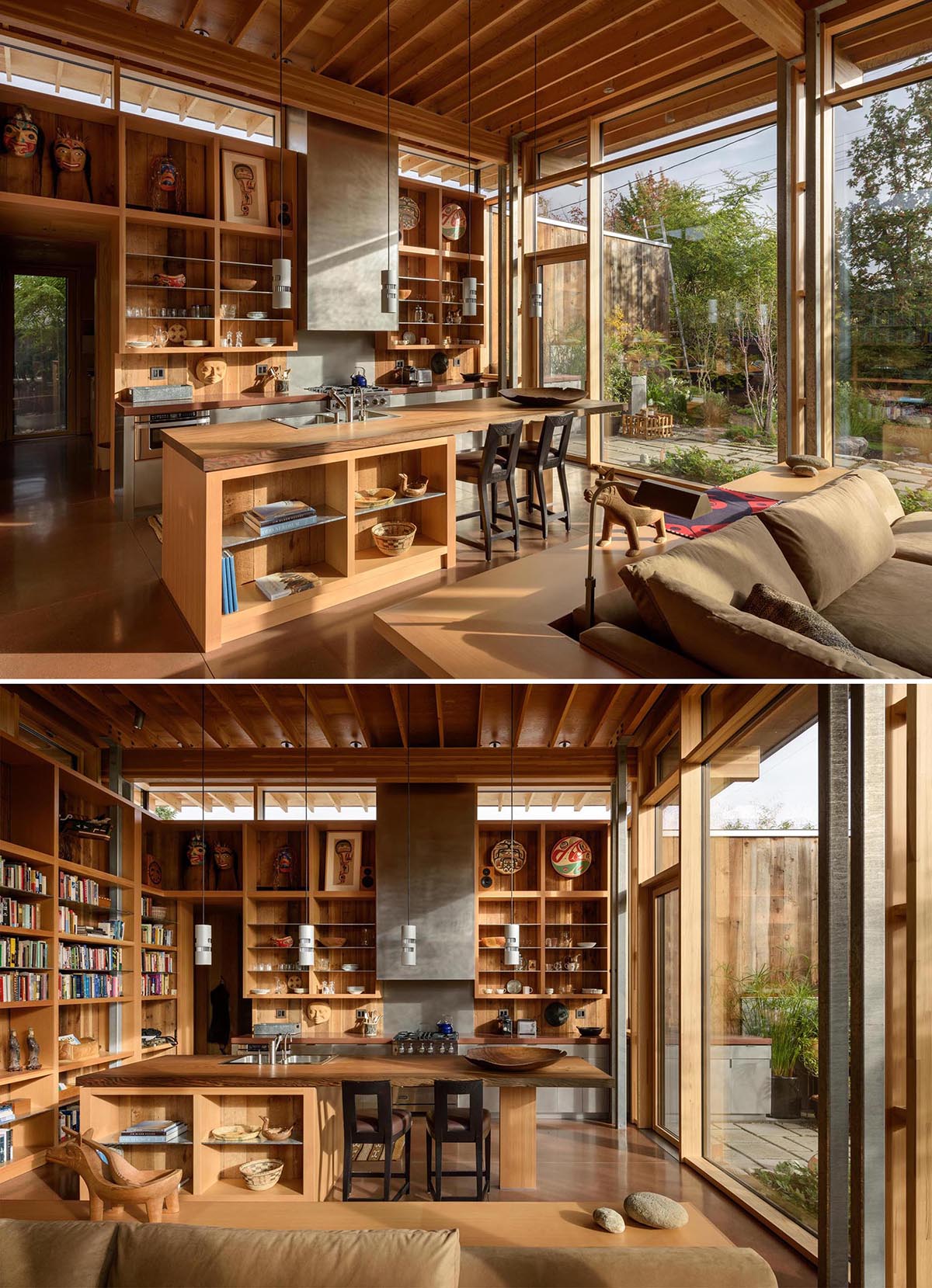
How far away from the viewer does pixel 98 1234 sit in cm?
337

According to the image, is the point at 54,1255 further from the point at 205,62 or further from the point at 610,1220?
the point at 205,62

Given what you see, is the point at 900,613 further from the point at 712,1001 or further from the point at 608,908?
the point at 608,908

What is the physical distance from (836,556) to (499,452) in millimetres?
3433

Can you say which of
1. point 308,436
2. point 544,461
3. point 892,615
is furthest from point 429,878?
point 892,615

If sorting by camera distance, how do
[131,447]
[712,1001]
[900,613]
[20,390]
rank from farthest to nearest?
[20,390] → [131,447] → [712,1001] → [900,613]

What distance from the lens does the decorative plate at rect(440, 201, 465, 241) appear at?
10.6 metres

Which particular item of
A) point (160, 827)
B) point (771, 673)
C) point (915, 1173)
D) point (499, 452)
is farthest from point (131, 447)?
point (915, 1173)

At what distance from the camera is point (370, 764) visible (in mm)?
8625

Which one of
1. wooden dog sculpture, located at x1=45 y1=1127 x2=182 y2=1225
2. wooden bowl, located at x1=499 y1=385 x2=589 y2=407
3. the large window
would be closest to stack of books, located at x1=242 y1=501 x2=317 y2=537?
wooden bowl, located at x1=499 y1=385 x2=589 y2=407

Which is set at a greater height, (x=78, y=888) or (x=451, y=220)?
(x=451, y=220)

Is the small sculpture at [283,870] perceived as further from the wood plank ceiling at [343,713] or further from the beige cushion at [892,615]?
the beige cushion at [892,615]

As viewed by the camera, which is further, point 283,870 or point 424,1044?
point 283,870

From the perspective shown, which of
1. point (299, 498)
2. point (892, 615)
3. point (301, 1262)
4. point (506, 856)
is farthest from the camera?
point (506, 856)

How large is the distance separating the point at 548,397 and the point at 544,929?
4839 mm
